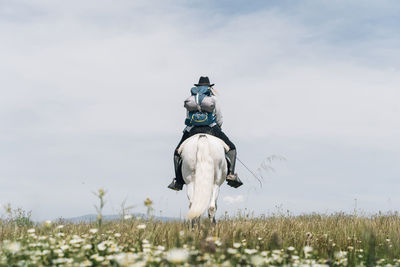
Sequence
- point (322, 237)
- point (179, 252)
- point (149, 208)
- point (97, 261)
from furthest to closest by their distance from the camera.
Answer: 1. point (322, 237)
2. point (97, 261)
3. point (149, 208)
4. point (179, 252)

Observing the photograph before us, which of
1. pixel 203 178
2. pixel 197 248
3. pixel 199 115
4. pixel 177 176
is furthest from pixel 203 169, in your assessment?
pixel 197 248

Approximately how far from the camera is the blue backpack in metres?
10.5

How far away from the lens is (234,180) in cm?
1068

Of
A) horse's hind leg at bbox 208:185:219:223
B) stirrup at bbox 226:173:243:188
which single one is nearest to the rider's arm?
Result: stirrup at bbox 226:173:243:188

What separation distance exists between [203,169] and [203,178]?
0.18 m

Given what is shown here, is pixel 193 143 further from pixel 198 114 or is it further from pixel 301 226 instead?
pixel 301 226

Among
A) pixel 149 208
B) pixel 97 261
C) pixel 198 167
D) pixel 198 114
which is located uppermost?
pixel 198 114

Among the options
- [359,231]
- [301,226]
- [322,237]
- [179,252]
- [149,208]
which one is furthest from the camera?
[301,226]

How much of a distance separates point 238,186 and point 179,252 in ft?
23.7

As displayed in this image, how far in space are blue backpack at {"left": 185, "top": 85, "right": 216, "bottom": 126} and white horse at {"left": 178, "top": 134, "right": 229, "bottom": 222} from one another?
442 mm

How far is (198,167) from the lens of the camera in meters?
9.69

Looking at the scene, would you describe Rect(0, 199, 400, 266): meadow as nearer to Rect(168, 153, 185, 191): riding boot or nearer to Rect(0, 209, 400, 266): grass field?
Rect(0, 209, 400, 266): grass field

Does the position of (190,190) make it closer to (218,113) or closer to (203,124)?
(203,124)

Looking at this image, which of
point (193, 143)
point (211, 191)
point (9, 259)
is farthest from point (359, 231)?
point (9, 259)
